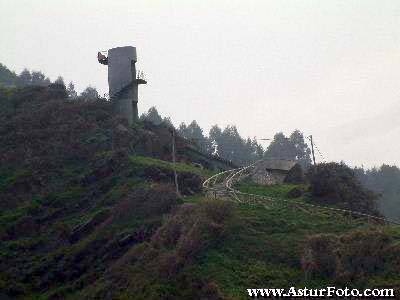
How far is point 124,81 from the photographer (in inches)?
2450

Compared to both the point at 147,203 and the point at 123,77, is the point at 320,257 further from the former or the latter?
the point at 123,77

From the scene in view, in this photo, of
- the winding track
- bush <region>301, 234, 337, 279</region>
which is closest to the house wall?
the winding track

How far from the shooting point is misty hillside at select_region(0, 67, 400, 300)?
26.3 m

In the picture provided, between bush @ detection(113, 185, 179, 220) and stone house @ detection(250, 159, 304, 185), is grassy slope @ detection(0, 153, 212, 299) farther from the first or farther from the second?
stone house @ detection(250, 159, 304, 185)

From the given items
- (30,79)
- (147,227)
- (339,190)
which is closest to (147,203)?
(147,227)

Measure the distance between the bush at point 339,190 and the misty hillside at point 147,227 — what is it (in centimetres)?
11

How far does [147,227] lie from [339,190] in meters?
16.6

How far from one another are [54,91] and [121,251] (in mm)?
34682

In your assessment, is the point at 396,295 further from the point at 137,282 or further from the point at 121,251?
the point at 121,251

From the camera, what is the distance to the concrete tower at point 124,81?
60.8 metres

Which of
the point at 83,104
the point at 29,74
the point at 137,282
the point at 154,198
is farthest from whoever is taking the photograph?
the point at 29,74

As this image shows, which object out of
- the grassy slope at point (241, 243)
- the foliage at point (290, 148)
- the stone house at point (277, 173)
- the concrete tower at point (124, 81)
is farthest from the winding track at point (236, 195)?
the foliage at point (290, 148)

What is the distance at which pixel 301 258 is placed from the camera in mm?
27141

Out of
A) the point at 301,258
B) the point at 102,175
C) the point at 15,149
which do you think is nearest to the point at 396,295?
the point at 301,258
